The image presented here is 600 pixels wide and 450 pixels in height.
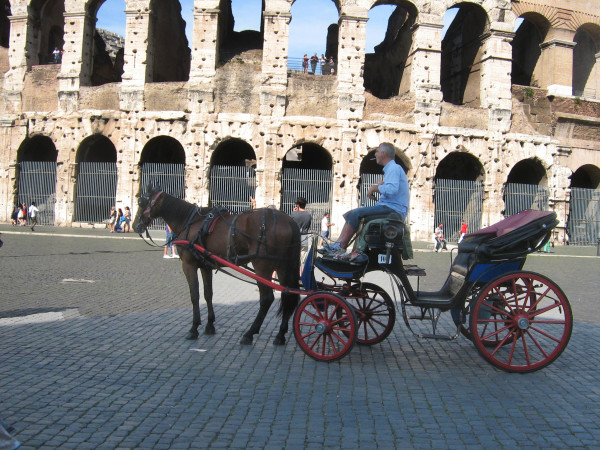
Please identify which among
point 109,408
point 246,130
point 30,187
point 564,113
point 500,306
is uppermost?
point 564,113

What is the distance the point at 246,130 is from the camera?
1992 centimetres

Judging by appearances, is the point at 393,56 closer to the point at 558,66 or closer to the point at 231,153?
the point at 558,66

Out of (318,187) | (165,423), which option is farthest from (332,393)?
(318,187)

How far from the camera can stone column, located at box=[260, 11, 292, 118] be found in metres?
19.8

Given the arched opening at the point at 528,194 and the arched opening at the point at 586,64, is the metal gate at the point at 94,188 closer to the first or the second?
the arched opening at the point at 528,194

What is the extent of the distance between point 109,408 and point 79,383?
0.61 meters

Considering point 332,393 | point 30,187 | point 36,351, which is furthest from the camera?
point 30,187

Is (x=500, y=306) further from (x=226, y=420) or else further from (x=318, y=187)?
(x=318, y=187)

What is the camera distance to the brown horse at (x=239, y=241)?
545cm

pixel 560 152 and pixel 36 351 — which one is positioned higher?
pixel 560 152

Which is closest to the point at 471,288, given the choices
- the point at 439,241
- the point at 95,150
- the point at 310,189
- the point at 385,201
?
the point at 385,201

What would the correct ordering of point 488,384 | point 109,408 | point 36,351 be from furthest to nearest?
point 36,351 → point 488,384 → point 109,408

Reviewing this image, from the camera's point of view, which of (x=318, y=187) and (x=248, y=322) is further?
(x=318, y=187)

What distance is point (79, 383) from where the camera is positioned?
13.3 ft
